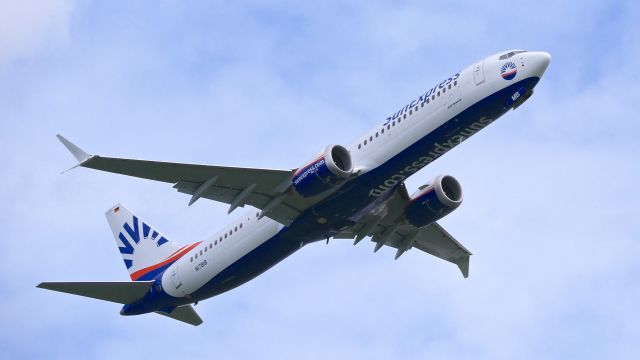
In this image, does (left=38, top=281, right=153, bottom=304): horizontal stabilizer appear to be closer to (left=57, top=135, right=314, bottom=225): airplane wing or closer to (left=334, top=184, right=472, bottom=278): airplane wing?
(left=57, top=135, right=314, bottom=225): airplane wing

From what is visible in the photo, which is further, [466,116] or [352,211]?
[352,211]

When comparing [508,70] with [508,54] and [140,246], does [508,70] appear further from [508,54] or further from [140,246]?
[140,246]

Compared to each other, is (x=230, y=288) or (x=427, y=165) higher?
(x=427, y=165)

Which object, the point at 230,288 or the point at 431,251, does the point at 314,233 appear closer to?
the point at 230,288

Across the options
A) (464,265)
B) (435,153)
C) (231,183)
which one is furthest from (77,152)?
(464,265)

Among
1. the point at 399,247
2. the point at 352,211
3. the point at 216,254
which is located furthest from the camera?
the point at 399,247

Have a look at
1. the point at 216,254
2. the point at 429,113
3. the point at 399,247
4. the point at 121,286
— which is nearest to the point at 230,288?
the point at 216,254

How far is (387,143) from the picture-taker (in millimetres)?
45688

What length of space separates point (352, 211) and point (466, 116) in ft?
23.4

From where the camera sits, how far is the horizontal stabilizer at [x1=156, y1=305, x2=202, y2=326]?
55.3 metres

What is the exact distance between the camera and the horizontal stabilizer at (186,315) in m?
55.3

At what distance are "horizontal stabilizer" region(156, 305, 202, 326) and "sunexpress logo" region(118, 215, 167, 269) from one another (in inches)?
168

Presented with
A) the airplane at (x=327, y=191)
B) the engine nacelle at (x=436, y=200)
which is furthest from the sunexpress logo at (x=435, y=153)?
the engine nacelle at (x=436, y=200)

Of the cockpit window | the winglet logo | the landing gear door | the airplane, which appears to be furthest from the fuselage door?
the cockpit window
